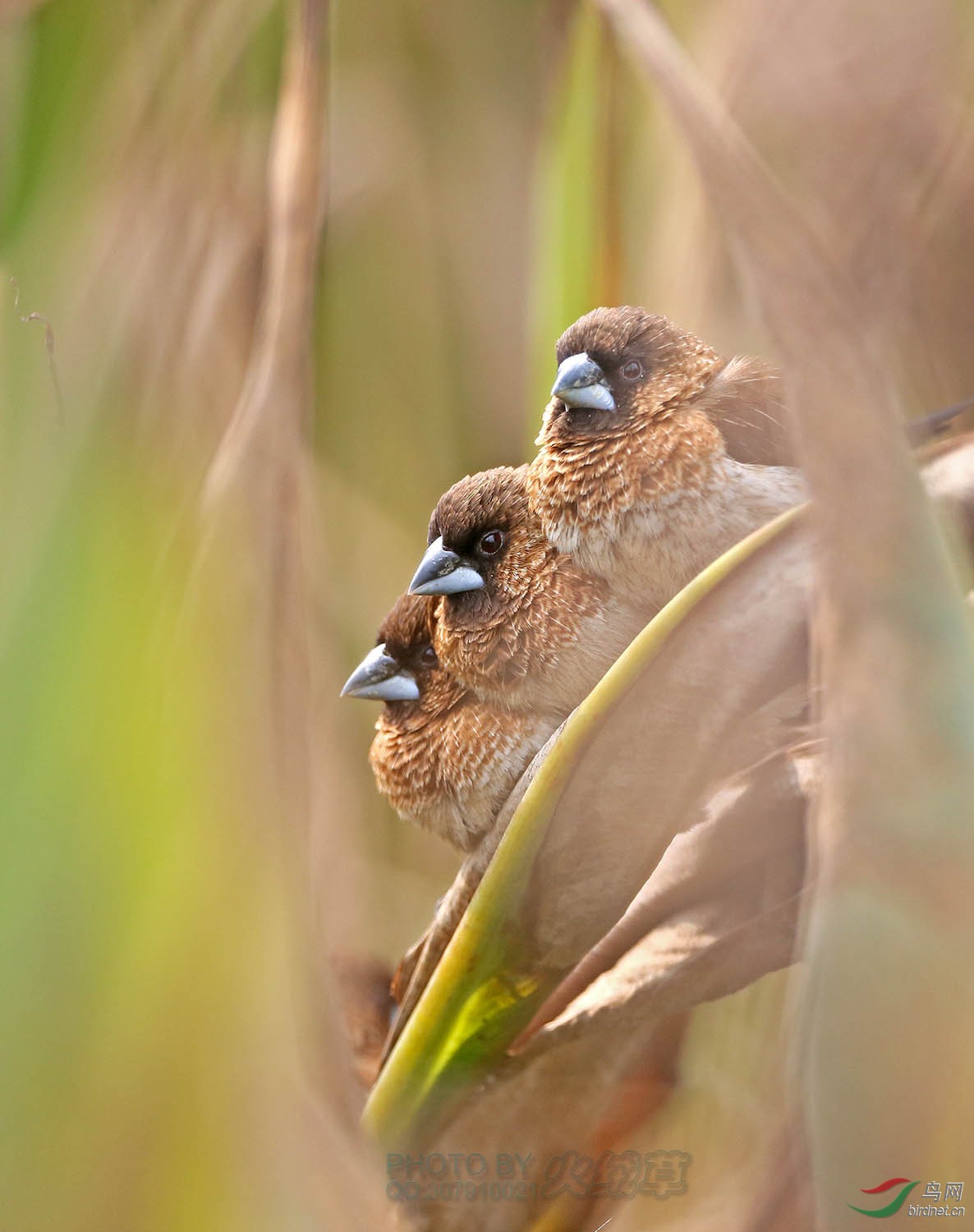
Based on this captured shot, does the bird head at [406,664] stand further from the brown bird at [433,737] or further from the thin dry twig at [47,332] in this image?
the thin dry twig at [47,332]

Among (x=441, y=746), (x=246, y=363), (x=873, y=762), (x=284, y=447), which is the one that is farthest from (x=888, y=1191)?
(x=246, y=363)

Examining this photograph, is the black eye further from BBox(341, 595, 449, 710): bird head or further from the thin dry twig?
the thin dry twig

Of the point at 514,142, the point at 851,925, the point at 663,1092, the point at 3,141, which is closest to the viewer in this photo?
the point at 851,925

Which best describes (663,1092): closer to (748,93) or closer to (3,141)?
(748,93)

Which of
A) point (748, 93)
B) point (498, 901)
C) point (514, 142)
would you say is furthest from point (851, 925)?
point (514, 142)

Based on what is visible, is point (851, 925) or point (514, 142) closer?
point (851, 925)

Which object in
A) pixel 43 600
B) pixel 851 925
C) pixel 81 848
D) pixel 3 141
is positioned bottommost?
pixel 851 925

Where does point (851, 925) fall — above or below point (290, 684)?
below
